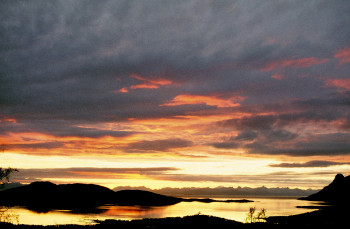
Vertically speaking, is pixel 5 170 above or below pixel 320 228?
above

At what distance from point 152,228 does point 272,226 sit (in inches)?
1134

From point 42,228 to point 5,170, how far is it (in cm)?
1714

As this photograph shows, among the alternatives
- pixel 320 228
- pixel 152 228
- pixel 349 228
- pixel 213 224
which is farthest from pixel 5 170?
pixel 349 228

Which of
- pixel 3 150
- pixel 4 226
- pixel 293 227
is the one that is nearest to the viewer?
pixel 3 150

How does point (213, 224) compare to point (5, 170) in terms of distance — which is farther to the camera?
point (213, 224)

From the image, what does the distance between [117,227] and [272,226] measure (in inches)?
1479

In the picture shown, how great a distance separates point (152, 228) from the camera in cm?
7644

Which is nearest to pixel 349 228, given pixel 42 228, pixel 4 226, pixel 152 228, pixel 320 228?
pixel 320 228

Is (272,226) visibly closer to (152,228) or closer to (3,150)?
(152,228)

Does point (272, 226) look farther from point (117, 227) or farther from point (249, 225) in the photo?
point (117, 227)

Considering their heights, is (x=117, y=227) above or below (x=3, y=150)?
below

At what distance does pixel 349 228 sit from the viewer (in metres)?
73.2

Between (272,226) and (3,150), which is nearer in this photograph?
(3,150)

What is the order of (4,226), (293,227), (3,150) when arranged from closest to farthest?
(3,150)
(4,226)
(293,227)
